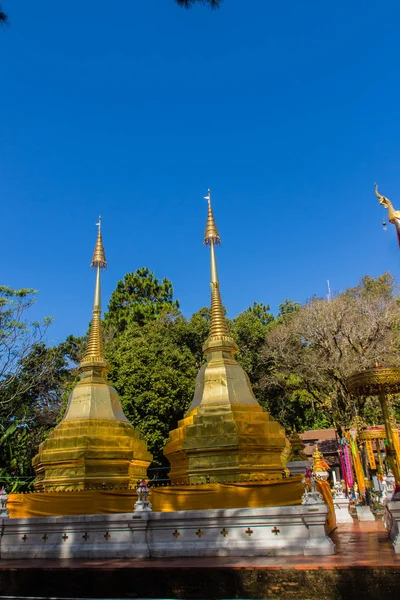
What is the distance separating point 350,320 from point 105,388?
56.3 feet

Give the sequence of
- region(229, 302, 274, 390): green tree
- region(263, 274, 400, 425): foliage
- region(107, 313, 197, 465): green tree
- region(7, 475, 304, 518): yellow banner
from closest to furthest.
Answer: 1. region(7, 475, 304, 518): yellow banner
2. region(107, 313, 197, 465): green tree
3. region(263, 274, 400, 425): foliage
4. region(229, 302, 274, 390): green tree

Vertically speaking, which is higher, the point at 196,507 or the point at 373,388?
the point at 373,388

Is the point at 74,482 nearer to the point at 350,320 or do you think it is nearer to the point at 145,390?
the point at 145,390

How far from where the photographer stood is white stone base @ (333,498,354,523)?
50.8ft

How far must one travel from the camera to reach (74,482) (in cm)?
1410

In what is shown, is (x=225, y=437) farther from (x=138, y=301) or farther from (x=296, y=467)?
(x=138, y=301)

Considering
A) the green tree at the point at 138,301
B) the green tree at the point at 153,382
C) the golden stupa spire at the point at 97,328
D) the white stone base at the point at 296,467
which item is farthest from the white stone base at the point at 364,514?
the green tree at the point at 138,301

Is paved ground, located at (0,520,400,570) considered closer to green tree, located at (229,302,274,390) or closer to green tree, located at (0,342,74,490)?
green tree, located at (0,342,74,490)

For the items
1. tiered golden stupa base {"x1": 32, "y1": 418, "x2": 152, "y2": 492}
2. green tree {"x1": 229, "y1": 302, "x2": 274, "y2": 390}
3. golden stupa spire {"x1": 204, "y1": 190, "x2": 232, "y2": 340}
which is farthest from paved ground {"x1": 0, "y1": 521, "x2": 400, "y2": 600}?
green tree {"x1": 229, "y1": 302, "x2": 274, "y2": 390}

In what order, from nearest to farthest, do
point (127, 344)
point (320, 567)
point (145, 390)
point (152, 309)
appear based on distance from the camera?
point (320, 567), point (145, 390), point (127, 344), point (152, 309)

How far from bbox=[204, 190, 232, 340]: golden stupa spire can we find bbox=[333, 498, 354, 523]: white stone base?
6.65 metres

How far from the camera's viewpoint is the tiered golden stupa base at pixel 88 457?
14211 millimetres

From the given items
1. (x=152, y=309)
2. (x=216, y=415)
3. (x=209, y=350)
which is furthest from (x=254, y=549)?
(x=152, y=309)

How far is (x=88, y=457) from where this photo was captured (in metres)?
14.3
